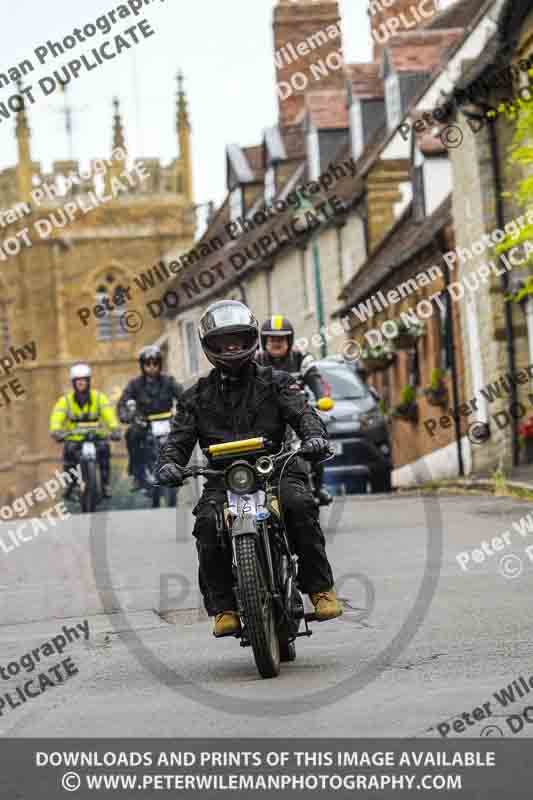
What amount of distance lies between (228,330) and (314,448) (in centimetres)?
69

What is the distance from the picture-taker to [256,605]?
7.72m

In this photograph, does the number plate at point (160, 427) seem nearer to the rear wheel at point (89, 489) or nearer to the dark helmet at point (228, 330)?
the rear wheel at point (89, 489)

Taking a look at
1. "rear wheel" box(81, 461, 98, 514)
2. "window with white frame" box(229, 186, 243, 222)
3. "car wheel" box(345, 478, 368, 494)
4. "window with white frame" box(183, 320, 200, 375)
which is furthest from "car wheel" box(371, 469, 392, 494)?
"window with white frame" box(183, 320, 200, 375)

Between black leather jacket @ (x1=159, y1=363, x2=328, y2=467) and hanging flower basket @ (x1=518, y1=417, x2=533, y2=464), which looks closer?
black leather jacket @ (x1=159, y1=363, x2=328, y2=467)

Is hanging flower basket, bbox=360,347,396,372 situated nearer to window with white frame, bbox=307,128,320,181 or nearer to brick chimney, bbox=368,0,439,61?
window with white frame, bbox=307,128,320,181

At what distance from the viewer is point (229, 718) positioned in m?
6.92

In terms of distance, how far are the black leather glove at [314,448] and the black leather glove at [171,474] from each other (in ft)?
1.92

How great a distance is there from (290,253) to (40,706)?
4279 centimetres

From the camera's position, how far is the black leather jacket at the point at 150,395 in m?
21.0

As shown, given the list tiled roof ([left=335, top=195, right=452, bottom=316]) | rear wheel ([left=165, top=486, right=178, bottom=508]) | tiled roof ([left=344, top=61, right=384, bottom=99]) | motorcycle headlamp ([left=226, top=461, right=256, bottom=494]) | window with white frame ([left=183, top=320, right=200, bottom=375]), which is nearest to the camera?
motorcycle headlamp ([left=226, top=461, right=256, bottom=494])

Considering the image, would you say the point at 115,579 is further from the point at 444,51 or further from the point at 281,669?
the point at 444,51

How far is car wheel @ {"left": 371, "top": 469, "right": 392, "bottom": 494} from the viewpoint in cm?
2562

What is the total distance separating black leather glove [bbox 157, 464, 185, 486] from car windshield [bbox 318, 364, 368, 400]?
16.8m

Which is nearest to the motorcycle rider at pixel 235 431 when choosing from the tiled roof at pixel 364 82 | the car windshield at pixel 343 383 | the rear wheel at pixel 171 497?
the rear wheel at pixel 171 497
